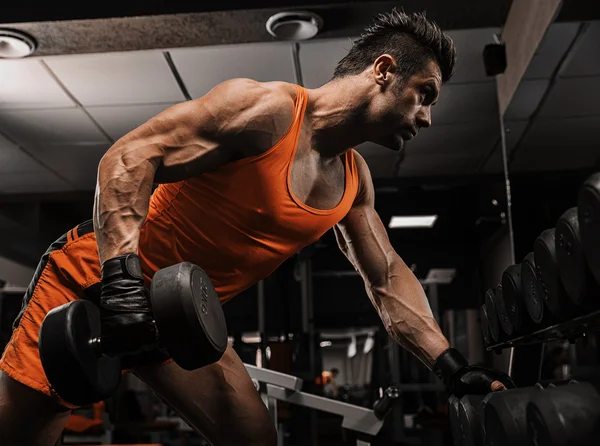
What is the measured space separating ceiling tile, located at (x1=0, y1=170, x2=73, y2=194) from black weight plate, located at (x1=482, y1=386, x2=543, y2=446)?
17.3 ft

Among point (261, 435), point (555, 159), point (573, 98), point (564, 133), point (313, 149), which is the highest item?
point (573, 98)

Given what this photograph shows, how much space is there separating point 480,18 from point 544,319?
2.43 m

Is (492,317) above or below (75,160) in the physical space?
below

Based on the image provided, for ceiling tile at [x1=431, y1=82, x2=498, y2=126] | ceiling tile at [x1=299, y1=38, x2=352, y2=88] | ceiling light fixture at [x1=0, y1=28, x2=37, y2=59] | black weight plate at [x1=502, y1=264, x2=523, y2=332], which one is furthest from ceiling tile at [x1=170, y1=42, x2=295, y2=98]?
black weight plate at [x1=502, y1=264, x2=523, y2=332]

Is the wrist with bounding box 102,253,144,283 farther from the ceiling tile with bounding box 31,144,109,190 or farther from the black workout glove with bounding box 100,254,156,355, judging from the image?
the ceiling tile with bounding box 31,144,109,190

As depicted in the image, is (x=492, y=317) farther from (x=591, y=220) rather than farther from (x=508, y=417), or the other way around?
(x=591, y=220)

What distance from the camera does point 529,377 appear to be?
79.5 inches

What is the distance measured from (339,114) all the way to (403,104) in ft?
0.51

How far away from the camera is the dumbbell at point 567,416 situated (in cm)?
105

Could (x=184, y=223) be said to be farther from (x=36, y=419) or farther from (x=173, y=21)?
(x=173, y=21)

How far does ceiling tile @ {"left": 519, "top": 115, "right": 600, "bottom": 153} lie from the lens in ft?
11.7

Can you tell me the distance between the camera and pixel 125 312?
47.7 inches

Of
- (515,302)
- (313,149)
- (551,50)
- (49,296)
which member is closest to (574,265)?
(515,302)

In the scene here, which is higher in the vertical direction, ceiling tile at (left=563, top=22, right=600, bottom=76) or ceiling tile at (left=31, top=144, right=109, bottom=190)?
ceiling tile at (left=31, top=144, right=109, bottom=190)
